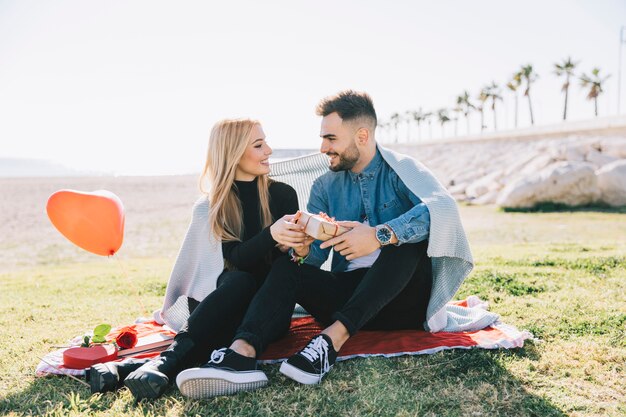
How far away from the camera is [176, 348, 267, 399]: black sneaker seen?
2.62 metres

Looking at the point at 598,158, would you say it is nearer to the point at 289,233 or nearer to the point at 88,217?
the point at 289,233

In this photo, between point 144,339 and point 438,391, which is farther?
point 144,339

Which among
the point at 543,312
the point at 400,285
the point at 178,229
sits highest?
the point at 400,285

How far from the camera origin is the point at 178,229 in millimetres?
17406

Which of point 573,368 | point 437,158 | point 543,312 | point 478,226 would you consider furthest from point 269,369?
point 437,158

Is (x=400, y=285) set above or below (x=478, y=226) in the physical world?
above

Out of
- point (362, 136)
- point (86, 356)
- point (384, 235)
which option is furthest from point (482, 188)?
point (86, 356)

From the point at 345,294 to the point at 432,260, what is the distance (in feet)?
2.12

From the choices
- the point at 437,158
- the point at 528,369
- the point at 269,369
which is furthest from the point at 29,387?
the point at 437,158

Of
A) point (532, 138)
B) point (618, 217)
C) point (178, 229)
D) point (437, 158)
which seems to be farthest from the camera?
point (437, 158)

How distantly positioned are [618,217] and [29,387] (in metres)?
15.0

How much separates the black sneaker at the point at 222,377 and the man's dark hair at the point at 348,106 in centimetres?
188

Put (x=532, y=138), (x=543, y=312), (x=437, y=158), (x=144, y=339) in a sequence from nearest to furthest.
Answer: (x=144, y=339)
(x=543, y=312)
(x=532, y=138)
(x=437, y=158)

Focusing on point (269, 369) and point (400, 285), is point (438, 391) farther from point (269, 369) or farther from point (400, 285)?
point (269, 369)
